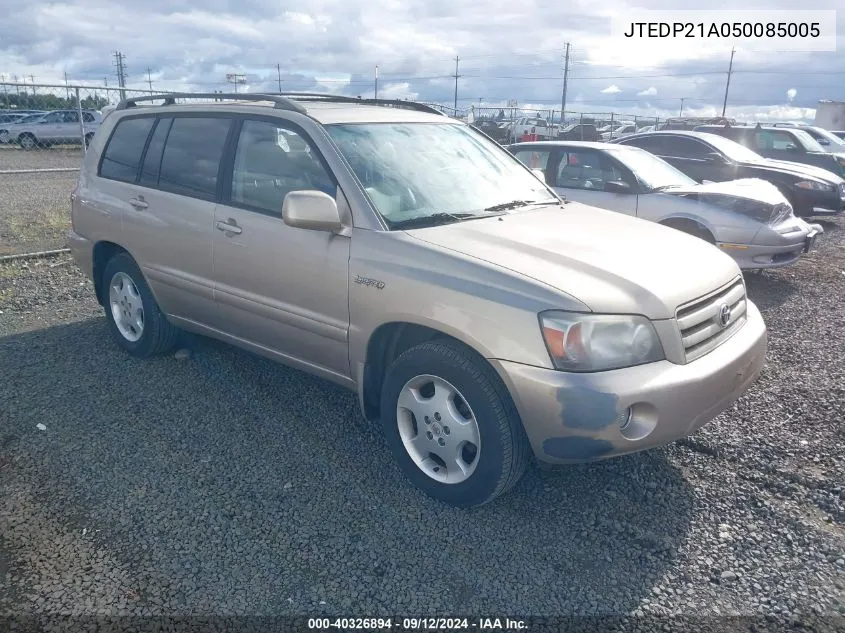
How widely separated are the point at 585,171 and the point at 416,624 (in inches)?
251

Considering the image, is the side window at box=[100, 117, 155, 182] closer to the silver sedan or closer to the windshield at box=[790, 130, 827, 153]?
the silver sedan

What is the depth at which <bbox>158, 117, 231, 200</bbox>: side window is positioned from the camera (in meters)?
4.38

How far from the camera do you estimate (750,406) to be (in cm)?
446

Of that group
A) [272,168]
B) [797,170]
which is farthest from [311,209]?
[797,170]

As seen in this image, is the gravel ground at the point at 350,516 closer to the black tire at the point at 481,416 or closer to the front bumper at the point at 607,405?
the black tire at the point at 481,416

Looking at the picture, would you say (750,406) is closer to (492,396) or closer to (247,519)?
(492,396)

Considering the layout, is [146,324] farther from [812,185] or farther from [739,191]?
[812,185]

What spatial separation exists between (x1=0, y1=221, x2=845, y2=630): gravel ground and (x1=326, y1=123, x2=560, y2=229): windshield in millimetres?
1354

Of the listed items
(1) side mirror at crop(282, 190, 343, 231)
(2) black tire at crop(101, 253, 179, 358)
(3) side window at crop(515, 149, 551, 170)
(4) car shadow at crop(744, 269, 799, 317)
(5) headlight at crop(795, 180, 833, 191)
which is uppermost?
(1) side mirror at crop(282, 190, 343, 231)

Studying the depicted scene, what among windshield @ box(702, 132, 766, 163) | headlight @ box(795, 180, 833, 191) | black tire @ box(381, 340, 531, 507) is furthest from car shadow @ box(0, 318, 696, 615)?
headlight @ box(795, 180, 833, 191)

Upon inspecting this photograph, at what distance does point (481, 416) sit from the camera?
10.1 ft

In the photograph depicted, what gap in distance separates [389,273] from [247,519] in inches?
52.0

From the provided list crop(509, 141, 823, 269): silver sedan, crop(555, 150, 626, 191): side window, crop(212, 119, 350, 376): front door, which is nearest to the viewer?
crop(212, 119, 350, 376): front door

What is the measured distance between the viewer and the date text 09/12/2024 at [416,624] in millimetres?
2631
